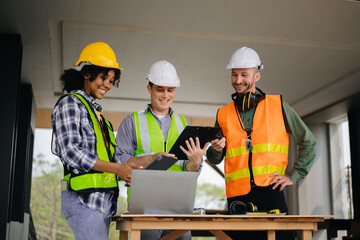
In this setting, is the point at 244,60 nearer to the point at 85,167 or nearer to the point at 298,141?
the point at 298,141

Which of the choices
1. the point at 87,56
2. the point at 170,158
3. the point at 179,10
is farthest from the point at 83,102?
the point at 179,10

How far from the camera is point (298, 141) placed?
3.29 m

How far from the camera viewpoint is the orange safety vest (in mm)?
3059

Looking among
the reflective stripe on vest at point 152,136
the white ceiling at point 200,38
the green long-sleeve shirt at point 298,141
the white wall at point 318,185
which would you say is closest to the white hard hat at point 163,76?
the reflective stripe on vest at point 152,136

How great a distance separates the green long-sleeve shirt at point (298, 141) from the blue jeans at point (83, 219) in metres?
1.13

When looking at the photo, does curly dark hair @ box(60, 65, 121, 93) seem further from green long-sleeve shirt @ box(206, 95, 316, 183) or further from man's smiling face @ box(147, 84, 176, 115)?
green long-sleeve shirt @ box(206, 95, 316, 183)

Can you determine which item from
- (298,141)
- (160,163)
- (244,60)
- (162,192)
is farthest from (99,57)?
(298,141)

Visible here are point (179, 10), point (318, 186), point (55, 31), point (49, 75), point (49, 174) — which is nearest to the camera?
point (179, 10)

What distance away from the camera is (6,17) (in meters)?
5.45

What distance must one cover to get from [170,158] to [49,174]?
18862 mm

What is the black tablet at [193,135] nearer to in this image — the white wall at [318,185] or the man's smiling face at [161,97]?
the man's smiling face at [161,97]

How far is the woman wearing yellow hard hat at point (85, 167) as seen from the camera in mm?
2312

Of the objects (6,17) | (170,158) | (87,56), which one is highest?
(6,17)

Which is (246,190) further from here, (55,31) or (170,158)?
(55,31)
